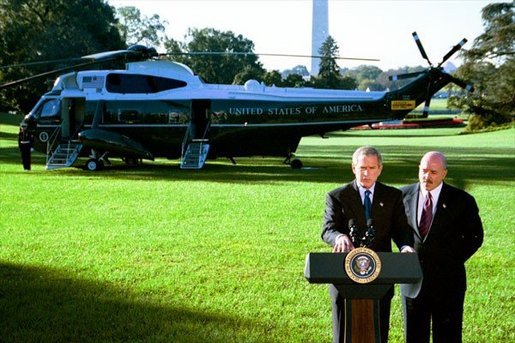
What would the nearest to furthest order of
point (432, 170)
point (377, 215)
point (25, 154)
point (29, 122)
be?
point (377, 215) < point (432, 170) < point (25, 154) < point (29, 122)

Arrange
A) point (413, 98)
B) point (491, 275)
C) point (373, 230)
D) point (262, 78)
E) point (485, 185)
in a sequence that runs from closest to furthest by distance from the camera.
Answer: point (373, 230) < point (491, 275) < point (485, 185) < point (413, 98) < point (262, 78)

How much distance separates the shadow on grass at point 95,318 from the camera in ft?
17.4

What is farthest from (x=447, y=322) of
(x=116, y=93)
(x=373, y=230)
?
(x=116, y=93)

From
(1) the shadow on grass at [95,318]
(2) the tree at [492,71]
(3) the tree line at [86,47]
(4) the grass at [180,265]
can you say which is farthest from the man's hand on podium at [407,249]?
(2) the tree at [492,71]

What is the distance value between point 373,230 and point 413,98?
17623mm

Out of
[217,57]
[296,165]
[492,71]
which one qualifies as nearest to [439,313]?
[296,165]

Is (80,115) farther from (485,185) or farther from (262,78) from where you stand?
(262,78)

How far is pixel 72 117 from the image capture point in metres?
21.9

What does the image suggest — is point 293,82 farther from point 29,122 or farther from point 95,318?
point 95,318

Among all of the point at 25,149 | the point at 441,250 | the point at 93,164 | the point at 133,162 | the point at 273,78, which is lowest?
the point at 133,162

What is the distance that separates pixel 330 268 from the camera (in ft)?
11.6

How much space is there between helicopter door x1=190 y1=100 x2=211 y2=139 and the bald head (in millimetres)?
17384

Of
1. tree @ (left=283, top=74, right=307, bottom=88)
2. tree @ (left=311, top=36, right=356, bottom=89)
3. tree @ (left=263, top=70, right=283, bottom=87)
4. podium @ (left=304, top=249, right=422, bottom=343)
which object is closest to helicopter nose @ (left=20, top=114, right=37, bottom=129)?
podium @ (left=304, top=249, right=422, bottom=343)

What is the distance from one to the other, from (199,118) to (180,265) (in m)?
14.2
